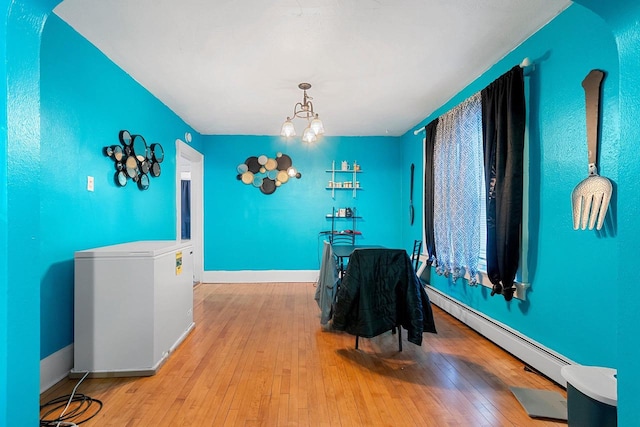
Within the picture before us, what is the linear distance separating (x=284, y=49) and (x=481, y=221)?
2.38 metres

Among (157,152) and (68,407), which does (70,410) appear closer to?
(68,407)

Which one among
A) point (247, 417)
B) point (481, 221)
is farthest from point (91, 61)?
A: point (481, 221)

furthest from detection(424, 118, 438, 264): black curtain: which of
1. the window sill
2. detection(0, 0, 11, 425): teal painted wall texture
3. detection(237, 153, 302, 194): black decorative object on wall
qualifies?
detection(0, 0, 11, 425): teal painted wall texture

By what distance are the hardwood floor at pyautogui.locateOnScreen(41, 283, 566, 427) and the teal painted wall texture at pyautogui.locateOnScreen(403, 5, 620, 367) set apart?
1.43ft

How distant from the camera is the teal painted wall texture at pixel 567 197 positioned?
5.85 feet

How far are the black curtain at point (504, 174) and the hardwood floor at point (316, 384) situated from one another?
2.44 ft

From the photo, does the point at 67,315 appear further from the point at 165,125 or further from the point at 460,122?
the point at 460,122

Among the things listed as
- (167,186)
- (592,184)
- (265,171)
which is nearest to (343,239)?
(265,171)

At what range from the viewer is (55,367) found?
7.06ft

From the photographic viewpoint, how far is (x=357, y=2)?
200cm

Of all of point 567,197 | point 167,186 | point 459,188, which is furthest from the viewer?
point 167,186

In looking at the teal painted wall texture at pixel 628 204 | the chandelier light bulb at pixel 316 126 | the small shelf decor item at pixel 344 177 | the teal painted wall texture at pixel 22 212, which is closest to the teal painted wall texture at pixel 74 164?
the teal painted wall texture at pixel 22 212

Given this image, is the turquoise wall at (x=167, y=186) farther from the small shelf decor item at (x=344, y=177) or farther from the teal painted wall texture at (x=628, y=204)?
the small shelf decor item at (x=344, y=177)

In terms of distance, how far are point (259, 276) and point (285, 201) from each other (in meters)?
1.37
